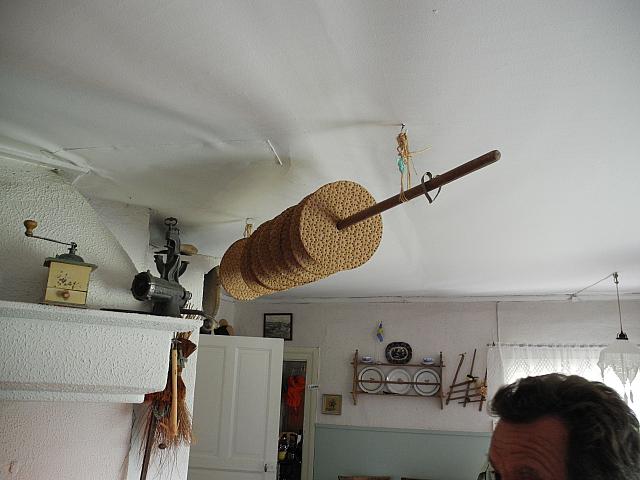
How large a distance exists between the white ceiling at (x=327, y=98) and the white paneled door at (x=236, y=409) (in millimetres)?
2182

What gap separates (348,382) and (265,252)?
12.5ft

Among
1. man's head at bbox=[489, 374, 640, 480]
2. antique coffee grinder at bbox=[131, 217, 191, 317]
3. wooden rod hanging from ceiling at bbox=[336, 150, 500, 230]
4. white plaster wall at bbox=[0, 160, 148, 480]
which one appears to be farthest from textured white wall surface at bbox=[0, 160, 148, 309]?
man's head at bbox=[489, 374, 640, 480]

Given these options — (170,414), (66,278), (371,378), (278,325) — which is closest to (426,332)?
(371,378)

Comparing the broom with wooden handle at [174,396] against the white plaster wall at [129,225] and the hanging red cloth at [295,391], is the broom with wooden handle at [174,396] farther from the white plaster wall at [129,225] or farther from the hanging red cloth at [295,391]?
the hanging red cloth at [295,391]

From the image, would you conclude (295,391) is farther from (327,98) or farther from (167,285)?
(327,98)

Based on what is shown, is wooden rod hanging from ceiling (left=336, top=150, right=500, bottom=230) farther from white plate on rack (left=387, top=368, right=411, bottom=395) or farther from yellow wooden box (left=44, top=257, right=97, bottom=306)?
white plate on rack (left=387, top=368, right=411, bottom=395)

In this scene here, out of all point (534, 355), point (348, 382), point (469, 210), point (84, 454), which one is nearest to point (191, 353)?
point (84, 454)

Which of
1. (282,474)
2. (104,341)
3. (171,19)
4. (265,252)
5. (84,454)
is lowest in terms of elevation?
(282,474)

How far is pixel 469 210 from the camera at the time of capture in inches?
104

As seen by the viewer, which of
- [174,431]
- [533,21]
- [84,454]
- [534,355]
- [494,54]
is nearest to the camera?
[533,21]

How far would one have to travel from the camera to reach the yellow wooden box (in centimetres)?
182

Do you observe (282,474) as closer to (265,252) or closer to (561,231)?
(561,231)

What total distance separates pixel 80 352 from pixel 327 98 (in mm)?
1186

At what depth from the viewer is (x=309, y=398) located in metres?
5.52
